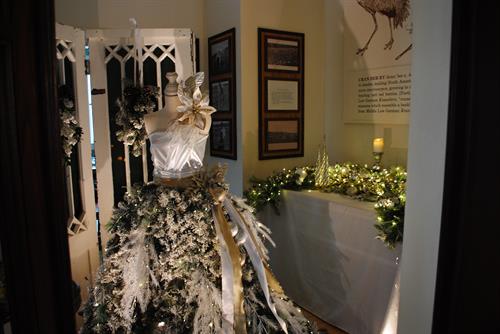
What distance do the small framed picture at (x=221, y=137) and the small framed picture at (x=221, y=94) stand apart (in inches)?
5.0

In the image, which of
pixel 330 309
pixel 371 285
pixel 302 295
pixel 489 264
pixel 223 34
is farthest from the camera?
pixel 223 34

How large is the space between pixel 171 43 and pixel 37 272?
8.44 ft

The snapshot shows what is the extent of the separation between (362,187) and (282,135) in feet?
3.22

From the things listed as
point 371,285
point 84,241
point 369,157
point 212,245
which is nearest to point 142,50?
point 84,241

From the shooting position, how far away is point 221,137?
3.43 metres

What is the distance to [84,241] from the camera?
109 inches

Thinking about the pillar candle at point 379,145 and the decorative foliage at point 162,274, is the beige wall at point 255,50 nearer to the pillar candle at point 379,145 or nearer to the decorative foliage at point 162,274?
the pillar candle at point 379,145

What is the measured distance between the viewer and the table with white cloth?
2258mm

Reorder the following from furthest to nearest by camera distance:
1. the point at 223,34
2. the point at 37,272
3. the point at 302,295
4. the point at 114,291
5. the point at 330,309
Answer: the point at 223,34 → the point at 302,295 → the point at 330,309 → the point at 114,291 → the point at 37,272

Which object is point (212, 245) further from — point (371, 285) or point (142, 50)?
point (142, 50)

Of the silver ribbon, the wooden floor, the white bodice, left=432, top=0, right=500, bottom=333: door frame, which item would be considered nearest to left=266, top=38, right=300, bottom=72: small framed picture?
the white bodice

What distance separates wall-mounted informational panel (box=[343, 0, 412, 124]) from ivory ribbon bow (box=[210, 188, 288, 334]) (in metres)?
1.86

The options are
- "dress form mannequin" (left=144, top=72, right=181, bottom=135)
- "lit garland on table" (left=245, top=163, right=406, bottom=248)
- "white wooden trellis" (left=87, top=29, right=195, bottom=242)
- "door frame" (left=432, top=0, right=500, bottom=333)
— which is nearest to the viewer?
"door frame" (left=432, top=0, right=500, bottom=333)

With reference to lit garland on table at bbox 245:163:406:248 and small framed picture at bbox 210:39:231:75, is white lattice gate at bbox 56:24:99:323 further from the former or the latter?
lit garland on table at bbox 245:163:406:248
